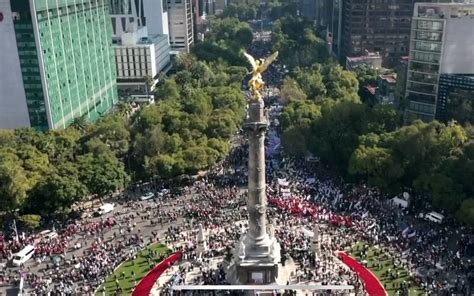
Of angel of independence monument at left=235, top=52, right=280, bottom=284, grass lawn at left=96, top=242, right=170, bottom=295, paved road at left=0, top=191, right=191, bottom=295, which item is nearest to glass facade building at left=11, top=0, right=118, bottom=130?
paved road at left=0, top=191, right=191, bottom=295

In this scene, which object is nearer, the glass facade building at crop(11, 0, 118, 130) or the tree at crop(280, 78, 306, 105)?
the glass facade building at crop(11, 0, 118, 130)

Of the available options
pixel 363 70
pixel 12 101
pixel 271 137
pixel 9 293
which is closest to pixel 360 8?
pixel 363 70

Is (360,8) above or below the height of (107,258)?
above

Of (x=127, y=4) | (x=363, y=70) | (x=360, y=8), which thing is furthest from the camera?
(x=127, y=4)

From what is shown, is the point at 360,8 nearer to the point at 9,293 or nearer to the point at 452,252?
the point at 452,252

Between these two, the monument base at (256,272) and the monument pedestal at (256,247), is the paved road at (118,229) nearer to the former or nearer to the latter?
the monument pedestal at (256,247)

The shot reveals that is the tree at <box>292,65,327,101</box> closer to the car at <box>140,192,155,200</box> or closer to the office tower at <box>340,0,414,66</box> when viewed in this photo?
the office tower at <box>340,0,414,66</box>

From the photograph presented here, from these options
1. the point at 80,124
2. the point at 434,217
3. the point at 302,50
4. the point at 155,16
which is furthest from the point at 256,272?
the point at 155,16
